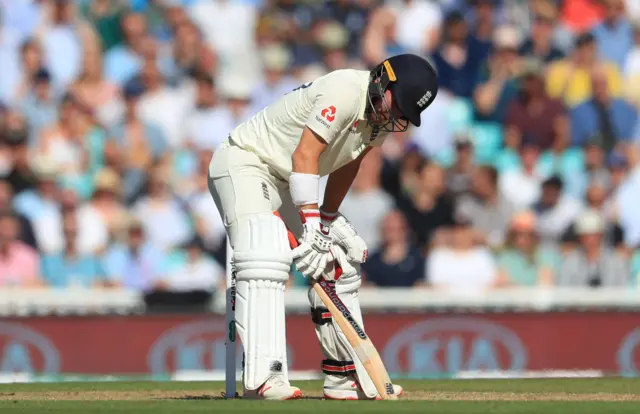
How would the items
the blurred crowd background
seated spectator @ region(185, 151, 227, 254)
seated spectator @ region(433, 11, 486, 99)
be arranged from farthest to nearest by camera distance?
1. seated spectator @ region(433, 11, 486, 99)
2. seated spectator @ region(185, 151, 227, 254)
3. the blurred crowd background

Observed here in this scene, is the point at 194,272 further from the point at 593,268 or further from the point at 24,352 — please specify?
the point at 593,268

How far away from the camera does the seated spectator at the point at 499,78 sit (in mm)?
14586

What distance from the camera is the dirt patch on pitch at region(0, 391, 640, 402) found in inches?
290

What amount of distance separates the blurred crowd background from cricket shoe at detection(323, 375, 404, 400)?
403 centimetres

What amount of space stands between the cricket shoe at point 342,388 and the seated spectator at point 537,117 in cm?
695

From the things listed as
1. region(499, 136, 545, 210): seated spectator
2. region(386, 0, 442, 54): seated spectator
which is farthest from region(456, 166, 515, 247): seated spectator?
region(386, 0, 442, 54): seated spectator

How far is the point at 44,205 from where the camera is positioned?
12.9 metres

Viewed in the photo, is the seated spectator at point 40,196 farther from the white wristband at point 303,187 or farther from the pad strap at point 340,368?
the white wristband at point 303,187

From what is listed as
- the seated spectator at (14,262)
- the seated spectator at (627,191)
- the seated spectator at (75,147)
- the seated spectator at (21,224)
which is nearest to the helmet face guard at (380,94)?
the seated spectator at (14,262)

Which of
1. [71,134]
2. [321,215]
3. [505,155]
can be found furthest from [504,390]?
[71,134]

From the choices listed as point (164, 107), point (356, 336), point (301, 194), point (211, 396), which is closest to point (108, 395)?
point (211, 396)

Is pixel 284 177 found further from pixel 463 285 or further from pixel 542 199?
pixel 542 199

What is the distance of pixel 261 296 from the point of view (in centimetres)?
719

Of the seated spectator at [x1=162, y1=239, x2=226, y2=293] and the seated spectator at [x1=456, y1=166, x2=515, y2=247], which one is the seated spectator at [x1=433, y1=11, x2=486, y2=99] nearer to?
the seated spectator at [x1=456, y1=166, x2=515, y2=247]
